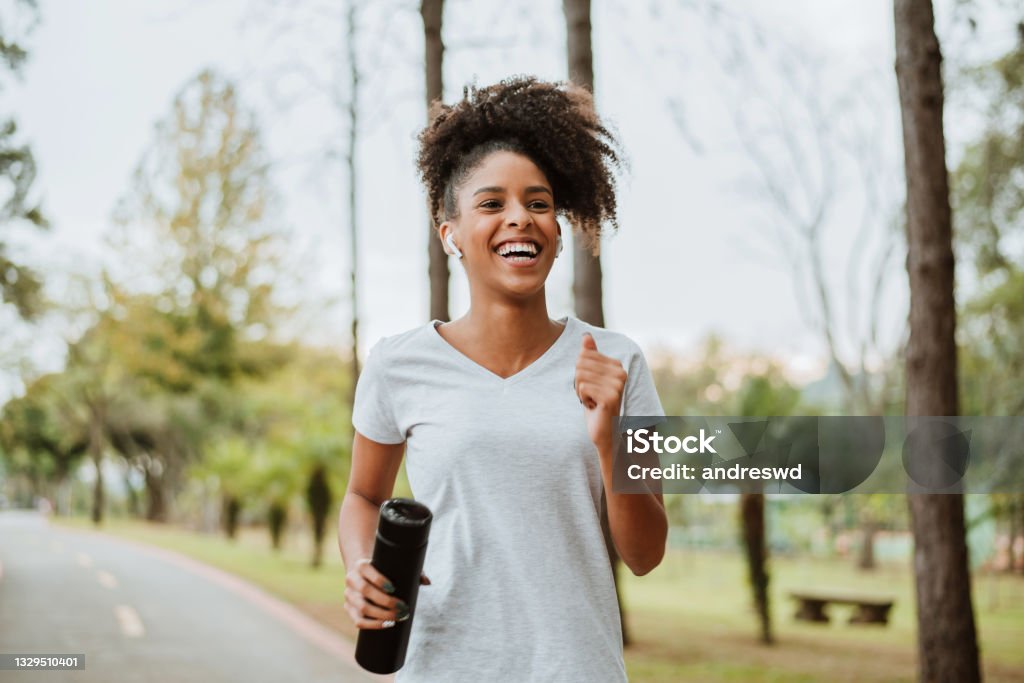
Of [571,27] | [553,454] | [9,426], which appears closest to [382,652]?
[553,454]

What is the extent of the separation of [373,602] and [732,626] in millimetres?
14650

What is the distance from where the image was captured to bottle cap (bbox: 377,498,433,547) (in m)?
1.62

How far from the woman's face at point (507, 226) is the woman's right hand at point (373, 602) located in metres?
0.54

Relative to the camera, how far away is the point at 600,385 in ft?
5.34

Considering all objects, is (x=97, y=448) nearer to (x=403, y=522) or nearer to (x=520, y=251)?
(x=520, y=251)

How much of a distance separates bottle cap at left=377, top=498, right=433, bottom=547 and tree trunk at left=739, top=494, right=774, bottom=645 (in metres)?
12.0

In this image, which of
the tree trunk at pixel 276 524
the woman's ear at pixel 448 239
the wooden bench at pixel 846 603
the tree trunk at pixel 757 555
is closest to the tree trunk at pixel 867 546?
the wooden bench at pixel 846 603

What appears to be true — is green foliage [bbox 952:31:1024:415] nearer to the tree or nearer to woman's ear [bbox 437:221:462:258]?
woman's ear [bbox 437:221:462:258]

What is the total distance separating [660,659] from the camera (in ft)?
35.3

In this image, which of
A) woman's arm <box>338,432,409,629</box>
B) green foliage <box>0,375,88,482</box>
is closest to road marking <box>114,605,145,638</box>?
woman's arm <box>338,432,409,629</box>

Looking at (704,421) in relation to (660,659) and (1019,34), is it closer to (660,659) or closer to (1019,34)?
(1019,34)

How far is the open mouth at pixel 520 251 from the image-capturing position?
1.85 metres

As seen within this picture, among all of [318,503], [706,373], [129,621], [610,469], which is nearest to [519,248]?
[610,469]

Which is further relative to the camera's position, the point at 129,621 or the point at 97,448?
the point at 97,448
